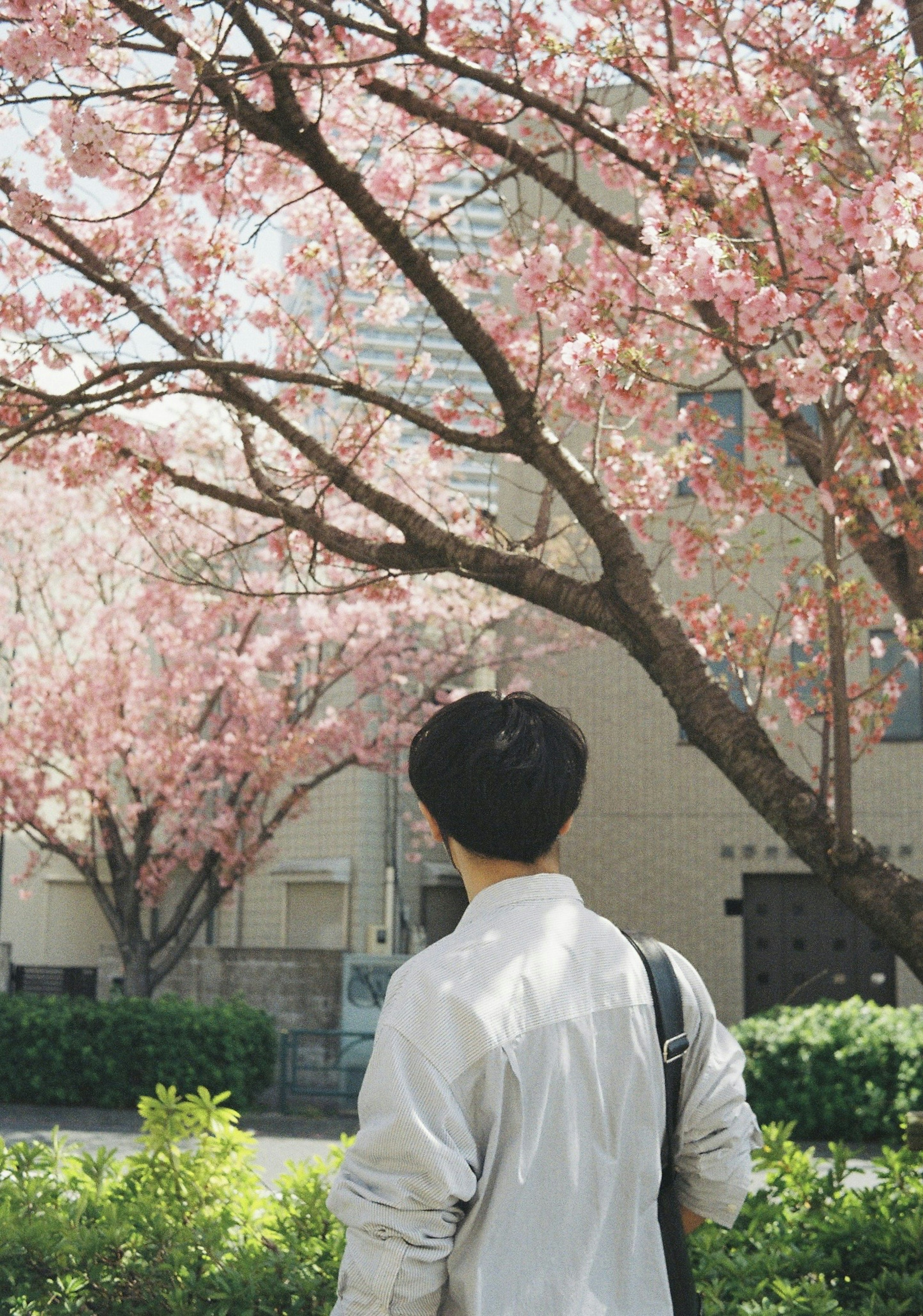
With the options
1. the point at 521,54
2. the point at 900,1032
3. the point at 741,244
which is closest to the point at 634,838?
the point at 900,1032

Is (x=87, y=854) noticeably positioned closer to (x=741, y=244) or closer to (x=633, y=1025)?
(x=741, y=244)

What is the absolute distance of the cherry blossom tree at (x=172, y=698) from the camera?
44.4 ft

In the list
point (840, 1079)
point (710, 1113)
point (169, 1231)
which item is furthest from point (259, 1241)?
point (840, 1079)

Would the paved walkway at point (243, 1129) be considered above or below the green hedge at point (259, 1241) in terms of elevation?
below

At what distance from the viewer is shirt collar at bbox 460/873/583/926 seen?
187 centimetres

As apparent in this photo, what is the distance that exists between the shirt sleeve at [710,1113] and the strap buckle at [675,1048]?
39mm

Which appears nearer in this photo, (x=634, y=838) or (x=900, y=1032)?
(x=900, y=1032)

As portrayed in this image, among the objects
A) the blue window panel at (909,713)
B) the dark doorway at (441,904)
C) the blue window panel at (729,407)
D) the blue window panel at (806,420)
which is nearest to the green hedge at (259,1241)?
the blue window panel at (806,420)

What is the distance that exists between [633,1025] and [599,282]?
199 inches

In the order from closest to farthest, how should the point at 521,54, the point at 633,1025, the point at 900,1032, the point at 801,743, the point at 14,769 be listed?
the point at 633,1025
the point at 521,54
the point at 900,1032
the point at 14,769
the point at 801,743

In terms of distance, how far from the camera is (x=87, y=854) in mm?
13789

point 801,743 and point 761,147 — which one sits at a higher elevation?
point 761,147

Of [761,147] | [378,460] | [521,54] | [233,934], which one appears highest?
[521,54]

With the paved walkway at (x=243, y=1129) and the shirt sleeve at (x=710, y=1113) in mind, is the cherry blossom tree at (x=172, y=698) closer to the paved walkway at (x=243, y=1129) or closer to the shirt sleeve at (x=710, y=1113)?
the paved walkway at (x=243, y=1129)
